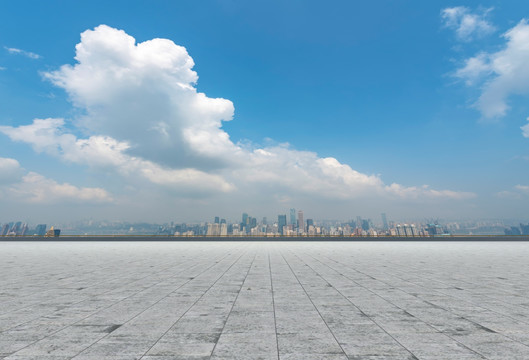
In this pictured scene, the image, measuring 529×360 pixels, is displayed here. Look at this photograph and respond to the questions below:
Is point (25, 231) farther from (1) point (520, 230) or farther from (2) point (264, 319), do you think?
(1) point (520, 230)

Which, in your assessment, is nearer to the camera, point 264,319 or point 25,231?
point 264,319

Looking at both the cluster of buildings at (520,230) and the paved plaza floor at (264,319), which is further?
the cluster of buildings at (520,230)

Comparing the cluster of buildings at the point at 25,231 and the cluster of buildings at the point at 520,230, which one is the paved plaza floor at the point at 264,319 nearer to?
the cluster of buildings at the point at 25,231

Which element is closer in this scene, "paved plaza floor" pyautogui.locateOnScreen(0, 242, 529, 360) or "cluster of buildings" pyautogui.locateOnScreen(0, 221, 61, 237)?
"paved plaza floor" pyautogui.locateOnScreen(0, 242, 529, 360)

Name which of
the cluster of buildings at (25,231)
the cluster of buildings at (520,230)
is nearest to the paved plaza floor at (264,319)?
the cluster of buildings at (25,231)

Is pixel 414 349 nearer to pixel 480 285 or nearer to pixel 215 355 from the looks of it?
pixel 215 355

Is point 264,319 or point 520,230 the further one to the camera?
point 520,230

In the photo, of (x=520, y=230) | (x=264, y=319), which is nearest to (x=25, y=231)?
(x=264, y=319)

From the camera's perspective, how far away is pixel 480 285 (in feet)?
44.6

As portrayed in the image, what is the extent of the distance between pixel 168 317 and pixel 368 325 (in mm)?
5801

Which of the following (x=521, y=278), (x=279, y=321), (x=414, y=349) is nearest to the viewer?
(x=414, y=349)

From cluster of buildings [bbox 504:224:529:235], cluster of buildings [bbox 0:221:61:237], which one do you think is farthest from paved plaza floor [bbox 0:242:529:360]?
cluster of buildings [bbox 504:224:529:235]

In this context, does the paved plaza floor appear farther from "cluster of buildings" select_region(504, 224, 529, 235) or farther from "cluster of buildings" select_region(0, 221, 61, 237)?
"cluster of buildings" select_region(504, 224, 529, 235)

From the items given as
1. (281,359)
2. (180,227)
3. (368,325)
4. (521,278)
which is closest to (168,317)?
(281,359)
